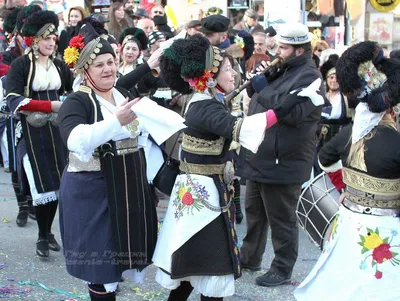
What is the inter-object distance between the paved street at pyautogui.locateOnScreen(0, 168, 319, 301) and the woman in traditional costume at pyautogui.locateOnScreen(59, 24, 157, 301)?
1.06 m

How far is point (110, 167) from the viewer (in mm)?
3768

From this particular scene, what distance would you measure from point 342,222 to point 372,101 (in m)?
0.67

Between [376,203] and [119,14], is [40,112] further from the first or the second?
[119,14]

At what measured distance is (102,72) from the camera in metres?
3.88

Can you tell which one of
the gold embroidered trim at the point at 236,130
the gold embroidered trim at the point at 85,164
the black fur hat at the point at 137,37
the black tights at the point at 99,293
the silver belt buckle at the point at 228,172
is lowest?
the black tights at the point at 99,293

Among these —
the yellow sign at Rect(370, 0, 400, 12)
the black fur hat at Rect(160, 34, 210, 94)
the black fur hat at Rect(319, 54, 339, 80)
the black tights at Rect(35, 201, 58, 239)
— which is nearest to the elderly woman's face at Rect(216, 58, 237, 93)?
the black fur hat at Rect(160, 34, 210, 94)

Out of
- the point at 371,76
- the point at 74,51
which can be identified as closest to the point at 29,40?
the point at 74,51

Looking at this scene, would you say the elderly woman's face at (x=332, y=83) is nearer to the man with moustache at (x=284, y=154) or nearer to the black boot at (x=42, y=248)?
the man with moustache at (x=284, y=154)

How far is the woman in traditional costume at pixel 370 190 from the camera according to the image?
144 inches

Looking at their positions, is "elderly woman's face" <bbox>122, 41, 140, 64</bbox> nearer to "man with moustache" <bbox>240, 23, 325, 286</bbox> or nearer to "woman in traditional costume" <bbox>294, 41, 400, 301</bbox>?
"man with moustache" <bbox>240, 23, 325, 286</bbox>

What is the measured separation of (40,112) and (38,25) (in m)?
0.67

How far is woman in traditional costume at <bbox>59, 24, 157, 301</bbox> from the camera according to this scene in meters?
3.78

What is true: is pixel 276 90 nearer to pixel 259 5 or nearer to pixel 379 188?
pixel 379 188

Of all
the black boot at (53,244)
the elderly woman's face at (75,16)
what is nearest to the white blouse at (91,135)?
the black boot at (53,244)
